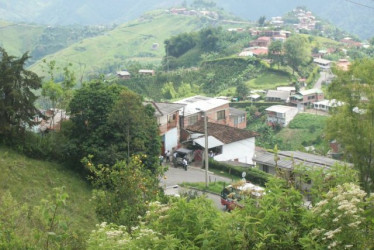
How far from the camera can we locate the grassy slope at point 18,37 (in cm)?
10306

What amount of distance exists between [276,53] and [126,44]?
52.3m

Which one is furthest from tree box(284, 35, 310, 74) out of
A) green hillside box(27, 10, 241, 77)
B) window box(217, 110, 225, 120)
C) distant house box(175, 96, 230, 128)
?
green hillside box(27, 10, 241, 77)

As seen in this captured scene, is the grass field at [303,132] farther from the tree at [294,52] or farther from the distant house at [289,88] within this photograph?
the tree at [294,52]

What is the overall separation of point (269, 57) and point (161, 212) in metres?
57.3

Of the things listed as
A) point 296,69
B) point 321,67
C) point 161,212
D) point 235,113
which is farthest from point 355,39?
point 161,212

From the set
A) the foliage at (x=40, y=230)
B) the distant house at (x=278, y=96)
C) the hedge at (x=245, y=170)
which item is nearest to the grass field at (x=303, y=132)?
the distant house at (x=278, y=96)

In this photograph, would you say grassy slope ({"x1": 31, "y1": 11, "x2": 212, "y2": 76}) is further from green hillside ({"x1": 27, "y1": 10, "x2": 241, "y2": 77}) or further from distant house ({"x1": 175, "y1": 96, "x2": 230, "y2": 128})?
distant house ({"x1": 175, "y1": 96, "x2": 230, "y2": 128})

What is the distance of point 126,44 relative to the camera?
105m

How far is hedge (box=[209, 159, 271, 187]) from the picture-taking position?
21500 mm

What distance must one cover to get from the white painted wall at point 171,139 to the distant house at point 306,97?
26.7 meters

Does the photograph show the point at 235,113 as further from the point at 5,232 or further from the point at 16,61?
the point at 5,232

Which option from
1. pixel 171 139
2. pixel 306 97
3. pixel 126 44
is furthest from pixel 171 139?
pixel 126 44

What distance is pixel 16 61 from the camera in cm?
1672

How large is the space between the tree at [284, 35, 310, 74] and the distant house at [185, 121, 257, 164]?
34.1 m
